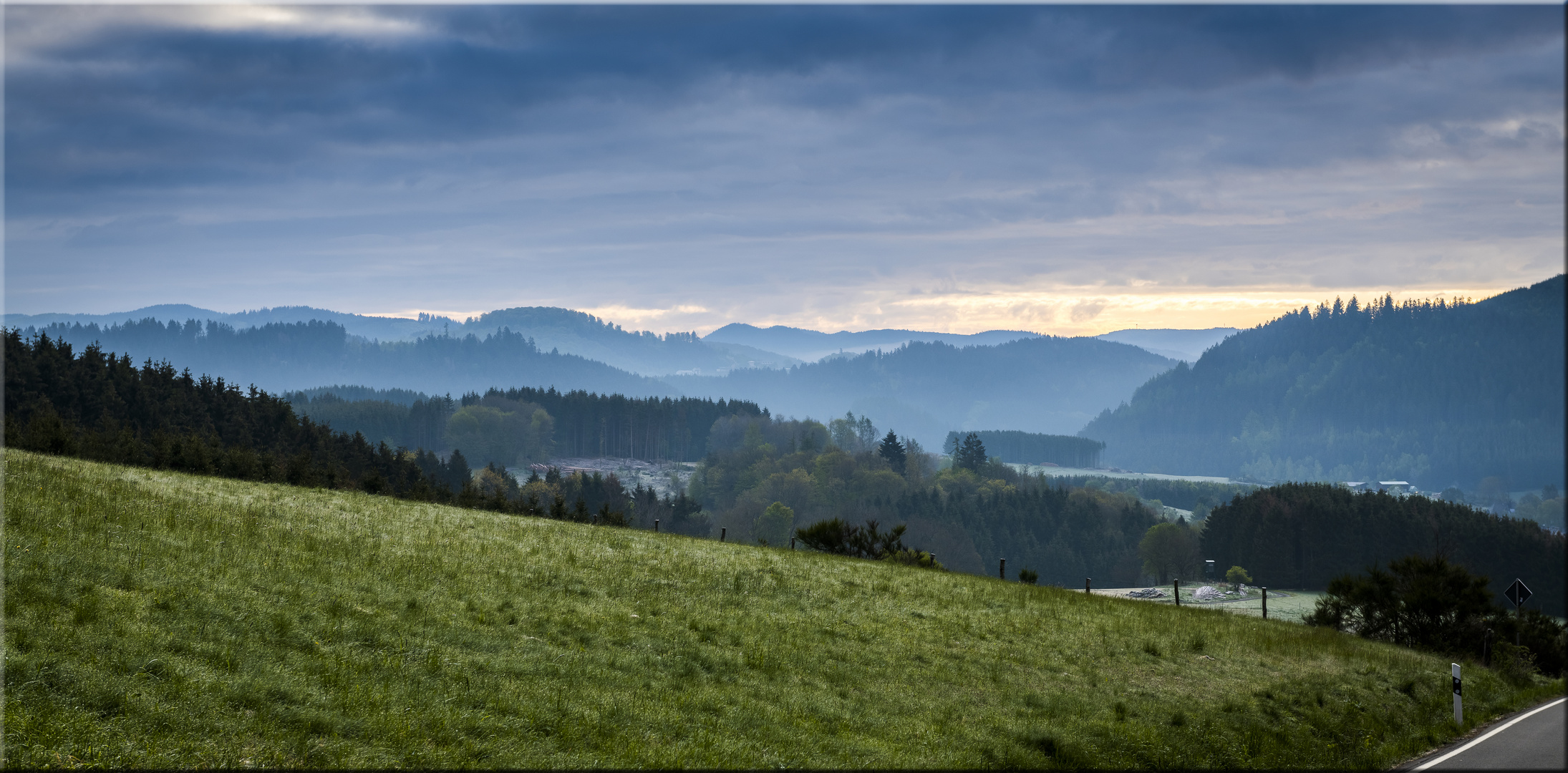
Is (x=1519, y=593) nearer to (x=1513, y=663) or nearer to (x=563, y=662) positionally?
(x=1513, y=663)

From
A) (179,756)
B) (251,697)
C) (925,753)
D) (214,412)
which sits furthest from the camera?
(214,412)

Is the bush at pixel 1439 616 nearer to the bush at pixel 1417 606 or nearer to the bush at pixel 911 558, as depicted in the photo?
the bush at pixel 1417 606

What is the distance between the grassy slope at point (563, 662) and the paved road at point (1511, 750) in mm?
1115

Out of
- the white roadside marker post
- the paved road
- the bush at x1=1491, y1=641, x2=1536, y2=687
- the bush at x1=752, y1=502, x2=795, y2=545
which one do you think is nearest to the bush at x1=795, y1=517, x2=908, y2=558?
the bush at x1=1491, y1=641, x2=1536, y2=687

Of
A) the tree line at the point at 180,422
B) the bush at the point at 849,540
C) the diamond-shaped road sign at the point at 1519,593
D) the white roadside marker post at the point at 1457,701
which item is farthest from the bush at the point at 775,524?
the white roadside marker post at the point at 1457,701

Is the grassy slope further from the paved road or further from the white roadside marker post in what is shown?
the paved road

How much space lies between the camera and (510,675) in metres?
15.4

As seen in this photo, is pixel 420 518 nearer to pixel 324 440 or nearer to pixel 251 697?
pixel 251 697

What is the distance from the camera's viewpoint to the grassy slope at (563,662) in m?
12.4

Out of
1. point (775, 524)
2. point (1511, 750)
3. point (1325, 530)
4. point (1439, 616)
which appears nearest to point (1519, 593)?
point (1439, 616)

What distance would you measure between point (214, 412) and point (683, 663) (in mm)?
118155

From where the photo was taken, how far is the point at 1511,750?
1842 centimetres

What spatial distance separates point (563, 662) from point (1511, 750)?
19436 millimetres

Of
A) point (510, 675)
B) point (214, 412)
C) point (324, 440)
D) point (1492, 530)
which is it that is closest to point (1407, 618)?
point (510, 675)
